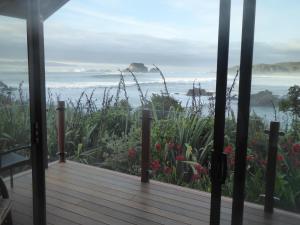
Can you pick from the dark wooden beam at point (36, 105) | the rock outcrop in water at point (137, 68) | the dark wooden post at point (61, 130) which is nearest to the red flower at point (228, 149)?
the dark wooden beam at point (36, 105)

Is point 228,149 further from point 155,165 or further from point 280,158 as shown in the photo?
point 155,165

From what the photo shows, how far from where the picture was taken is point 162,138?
13.3ft

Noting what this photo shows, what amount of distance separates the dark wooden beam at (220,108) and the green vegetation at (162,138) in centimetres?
8

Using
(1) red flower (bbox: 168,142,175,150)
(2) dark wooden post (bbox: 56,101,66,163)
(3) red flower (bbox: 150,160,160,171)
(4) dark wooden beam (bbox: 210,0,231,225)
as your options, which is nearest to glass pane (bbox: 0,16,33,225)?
(4) dark wooden beam (bbox: 210,0,231,225)

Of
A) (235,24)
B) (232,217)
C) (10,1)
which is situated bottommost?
(232,217)

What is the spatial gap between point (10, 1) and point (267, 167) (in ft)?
6.92

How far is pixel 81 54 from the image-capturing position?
15.4ft

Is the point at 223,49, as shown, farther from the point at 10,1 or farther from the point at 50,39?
the point at 50,39

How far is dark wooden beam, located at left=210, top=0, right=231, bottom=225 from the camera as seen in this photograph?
1601 mm

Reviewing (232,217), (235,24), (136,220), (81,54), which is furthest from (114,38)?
(232,217)

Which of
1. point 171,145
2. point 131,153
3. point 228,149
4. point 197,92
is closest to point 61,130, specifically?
point 131,153

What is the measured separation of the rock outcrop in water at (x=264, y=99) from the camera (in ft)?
5.51

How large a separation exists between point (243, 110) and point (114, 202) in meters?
1.97

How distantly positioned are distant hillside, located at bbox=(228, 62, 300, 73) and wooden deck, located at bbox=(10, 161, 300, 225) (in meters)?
0.88
